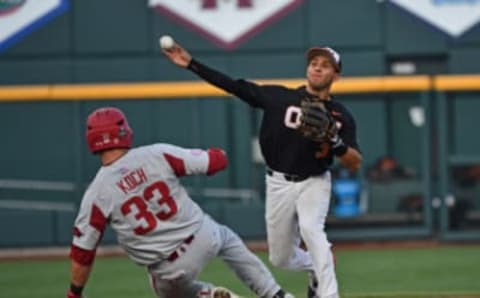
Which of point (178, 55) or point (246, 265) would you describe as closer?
point (246, 265)

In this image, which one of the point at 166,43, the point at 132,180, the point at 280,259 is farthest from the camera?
the point at 280,259

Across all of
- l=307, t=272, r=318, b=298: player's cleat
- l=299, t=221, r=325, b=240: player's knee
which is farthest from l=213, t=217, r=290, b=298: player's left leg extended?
l=307, t=272, r=318, b=298: player's cleat

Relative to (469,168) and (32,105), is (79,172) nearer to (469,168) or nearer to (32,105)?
(32,105)

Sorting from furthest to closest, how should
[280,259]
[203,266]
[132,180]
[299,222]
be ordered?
[280,259] < [299,222] < [203,266] < [132,180]

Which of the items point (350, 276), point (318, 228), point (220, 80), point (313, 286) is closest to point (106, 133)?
point (220, 80)

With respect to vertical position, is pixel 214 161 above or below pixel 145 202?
above

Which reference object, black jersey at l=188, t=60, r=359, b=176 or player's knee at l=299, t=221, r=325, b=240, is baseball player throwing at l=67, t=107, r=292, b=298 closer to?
player's knee at l=299, t=221, r=325, b=240

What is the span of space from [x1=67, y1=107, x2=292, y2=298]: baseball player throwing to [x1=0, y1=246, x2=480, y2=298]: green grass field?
2.59 m

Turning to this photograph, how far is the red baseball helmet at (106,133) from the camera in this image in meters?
6.06

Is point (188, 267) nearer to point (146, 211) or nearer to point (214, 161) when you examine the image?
point (146, 211)

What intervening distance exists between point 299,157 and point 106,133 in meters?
1.51

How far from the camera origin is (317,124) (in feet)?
22.1

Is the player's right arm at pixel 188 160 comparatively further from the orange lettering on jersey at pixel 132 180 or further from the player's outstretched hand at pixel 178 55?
the player's outstretched hand at pixel 178 55

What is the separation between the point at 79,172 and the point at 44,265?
2098 mm
